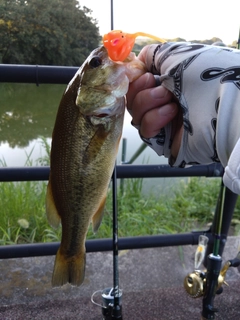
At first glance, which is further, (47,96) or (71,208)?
(47,96)

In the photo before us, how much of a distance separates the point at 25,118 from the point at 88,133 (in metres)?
1.13

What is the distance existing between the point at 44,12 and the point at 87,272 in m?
1.53

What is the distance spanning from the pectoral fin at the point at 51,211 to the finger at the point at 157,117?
395 mm

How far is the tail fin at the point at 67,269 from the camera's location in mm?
1406

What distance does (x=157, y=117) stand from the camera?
1192mm

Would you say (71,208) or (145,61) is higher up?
(145,61)

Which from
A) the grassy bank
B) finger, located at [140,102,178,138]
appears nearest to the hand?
finger, located at [140,102,178,138]

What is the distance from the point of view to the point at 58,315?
6.34 feet

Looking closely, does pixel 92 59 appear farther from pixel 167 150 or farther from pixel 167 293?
pixel 167 293

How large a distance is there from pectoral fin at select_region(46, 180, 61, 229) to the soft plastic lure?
0.51 metres

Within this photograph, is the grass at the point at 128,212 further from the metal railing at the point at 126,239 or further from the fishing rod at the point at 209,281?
the fishing rod at the point at 209,281

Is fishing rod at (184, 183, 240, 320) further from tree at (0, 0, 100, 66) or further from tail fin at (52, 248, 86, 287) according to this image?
tree at (0, 0, 100, 66)

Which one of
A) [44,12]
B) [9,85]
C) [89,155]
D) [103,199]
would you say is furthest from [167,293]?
[44,12]

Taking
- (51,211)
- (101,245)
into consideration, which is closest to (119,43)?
(51,211)
